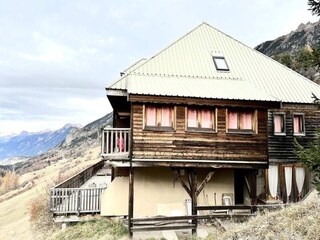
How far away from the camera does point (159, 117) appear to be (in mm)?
15305

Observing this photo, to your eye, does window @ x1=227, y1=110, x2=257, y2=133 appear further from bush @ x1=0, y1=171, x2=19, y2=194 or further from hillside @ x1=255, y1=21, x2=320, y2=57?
bush @ x1=0, y1=171, x2=19, y2=194

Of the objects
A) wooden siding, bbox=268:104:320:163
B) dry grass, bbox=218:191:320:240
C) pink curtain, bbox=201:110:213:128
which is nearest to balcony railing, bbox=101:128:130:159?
pink curtain, bbox=201:110:213:128

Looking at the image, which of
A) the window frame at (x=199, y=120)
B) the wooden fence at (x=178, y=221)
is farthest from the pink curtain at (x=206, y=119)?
the wooden fence at (x=178, y=221)

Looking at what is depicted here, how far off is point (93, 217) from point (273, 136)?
10917 mm

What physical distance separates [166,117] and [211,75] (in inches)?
176

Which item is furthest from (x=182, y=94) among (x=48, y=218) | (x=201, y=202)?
(x=48, y=218)

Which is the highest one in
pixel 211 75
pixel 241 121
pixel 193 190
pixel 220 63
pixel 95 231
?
pixel 220 63

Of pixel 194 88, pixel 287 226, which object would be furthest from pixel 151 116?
pixel 287 226

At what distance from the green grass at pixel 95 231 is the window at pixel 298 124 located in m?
11.3

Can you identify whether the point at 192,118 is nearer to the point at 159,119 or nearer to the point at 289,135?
the point at 159,119

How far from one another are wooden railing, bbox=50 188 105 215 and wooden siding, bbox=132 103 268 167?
162 inches

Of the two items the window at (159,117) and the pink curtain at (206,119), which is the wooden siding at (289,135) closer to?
the pink curtain at (206,119)

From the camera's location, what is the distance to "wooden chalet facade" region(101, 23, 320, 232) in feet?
49.5

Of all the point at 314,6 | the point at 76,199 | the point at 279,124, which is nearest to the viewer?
the point at 314,6
